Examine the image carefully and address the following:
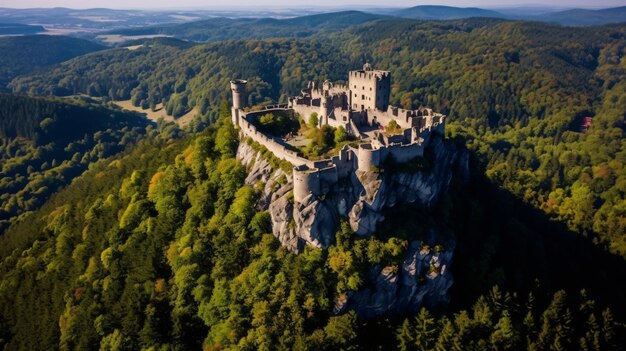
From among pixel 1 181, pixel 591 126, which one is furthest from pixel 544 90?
pixel 1 181

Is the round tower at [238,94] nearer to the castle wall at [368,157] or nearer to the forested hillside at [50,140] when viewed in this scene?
the castle wall at [368,157]

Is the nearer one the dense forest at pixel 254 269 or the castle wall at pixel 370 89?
the dense forest at pixel 254 269

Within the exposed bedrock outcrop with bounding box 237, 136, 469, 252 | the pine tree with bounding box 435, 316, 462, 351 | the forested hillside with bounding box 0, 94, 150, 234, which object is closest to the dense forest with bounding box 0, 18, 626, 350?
the pine tree with bounding box 435, 316, 462, 351

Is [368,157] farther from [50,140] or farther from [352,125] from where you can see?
[50,140]

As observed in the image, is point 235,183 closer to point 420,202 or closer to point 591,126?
point 420,202

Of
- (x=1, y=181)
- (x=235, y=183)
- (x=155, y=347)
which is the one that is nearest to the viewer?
(x=155, y=347)

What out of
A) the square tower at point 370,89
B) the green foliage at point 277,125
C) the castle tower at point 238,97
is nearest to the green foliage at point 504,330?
the square tower at point 370,89
